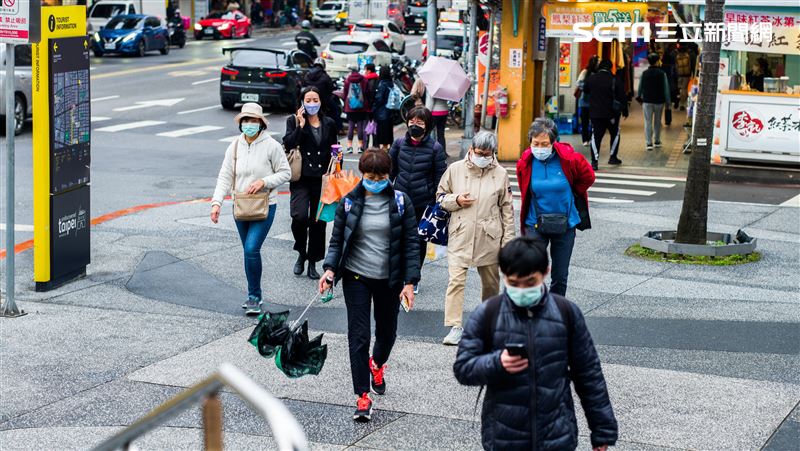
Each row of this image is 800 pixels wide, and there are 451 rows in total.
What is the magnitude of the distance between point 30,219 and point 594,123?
9498 mm

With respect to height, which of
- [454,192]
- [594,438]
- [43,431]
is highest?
[454,192]

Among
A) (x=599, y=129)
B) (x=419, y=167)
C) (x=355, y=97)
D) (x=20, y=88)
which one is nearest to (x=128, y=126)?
(x=20, y=88)

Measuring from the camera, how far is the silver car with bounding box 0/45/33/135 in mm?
23109

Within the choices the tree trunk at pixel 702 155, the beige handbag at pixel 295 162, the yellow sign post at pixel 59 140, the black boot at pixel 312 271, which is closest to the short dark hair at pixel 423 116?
the beige handbag at pixel 295 162

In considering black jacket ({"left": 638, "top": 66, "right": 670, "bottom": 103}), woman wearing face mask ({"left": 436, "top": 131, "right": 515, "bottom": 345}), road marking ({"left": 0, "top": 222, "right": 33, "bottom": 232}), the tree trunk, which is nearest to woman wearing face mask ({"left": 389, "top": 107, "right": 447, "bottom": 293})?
woman wearing face mask ({"left": 436, "top": 131, "right": 515, "bottom": 345})

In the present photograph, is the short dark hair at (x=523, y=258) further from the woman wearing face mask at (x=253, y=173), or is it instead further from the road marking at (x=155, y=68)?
the road marking at (x=155, y=68)

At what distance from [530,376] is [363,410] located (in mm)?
2581

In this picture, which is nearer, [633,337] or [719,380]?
[719,380]

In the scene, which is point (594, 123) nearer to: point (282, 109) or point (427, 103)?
point (427, 103)

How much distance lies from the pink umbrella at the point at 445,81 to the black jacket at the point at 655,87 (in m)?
3.80

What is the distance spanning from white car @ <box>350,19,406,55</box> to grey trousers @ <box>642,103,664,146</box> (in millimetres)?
24030

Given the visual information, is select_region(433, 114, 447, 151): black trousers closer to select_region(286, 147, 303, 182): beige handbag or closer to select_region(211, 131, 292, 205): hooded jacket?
select_region(286, 147, 303, 182): beige handbag

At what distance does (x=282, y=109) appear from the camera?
2994 cm

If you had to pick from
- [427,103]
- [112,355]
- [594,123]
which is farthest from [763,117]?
[112,355]
